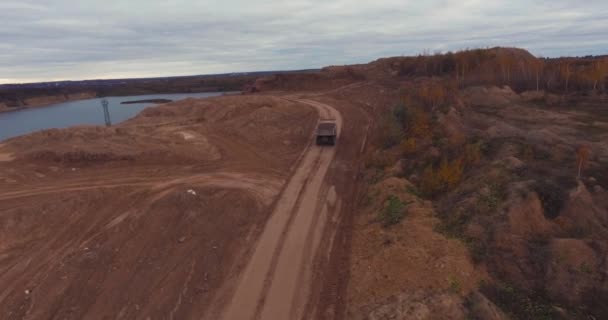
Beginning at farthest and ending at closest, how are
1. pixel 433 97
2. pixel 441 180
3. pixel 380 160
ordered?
pixel 433 97 < pixel 380 160 < pixel 441 180

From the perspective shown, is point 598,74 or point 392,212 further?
point 598,74

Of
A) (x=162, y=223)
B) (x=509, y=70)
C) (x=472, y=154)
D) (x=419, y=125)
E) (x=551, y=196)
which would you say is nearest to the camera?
(x=551, y=196)

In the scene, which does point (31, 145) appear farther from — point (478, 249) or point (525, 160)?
point (525, 160)

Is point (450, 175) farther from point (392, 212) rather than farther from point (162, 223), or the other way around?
point (162, 223)

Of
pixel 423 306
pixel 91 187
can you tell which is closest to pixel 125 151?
pixel 91 187

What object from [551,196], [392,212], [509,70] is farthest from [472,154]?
[509,70]

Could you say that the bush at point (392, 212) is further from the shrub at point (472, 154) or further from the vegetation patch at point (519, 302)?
the shrub at point (472, 154)

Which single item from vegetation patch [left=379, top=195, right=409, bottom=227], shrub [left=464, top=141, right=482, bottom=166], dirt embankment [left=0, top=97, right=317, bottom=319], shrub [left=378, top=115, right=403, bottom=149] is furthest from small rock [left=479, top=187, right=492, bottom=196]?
shrub [left=378, top=115, right=403, bottom=149]
